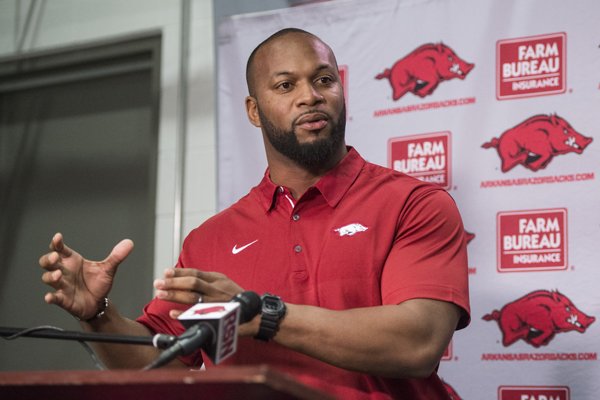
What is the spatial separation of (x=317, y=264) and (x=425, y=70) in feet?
3.91

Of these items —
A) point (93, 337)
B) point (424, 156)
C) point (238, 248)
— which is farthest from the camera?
point (424, 156)

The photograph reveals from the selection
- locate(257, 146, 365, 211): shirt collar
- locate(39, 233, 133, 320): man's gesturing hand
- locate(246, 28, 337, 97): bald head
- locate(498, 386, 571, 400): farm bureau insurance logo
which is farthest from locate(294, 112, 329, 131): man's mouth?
locate(498, 386, 571, 400): farm bureau insurance logo

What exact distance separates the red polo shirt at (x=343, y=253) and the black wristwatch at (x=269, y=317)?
277 millimetres

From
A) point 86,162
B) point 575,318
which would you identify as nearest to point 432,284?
point 575,318

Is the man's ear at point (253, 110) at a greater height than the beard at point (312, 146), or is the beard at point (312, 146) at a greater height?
the man's ear at point (253, 110)

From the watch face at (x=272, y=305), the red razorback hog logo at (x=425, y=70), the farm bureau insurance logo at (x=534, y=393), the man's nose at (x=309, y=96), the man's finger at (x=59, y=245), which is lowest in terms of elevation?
the farm bureau insurance logo at (x=534, y=393)

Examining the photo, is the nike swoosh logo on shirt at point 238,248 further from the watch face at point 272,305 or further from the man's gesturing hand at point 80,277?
the watch face at point 272,305

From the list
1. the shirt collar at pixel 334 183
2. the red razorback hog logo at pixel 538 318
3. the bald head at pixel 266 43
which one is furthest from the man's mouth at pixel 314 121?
the red razorback hog logo at pixel 538 318

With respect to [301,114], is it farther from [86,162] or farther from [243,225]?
[86,162]

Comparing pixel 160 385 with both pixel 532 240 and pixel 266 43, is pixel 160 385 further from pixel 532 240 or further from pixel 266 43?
pixel 532 240

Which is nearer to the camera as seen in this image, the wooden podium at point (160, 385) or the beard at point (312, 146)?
the wooden podium at point (160, 385)

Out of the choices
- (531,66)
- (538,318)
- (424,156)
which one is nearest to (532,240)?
(538,318)

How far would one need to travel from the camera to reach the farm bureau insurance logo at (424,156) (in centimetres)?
281

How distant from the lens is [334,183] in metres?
2.10
